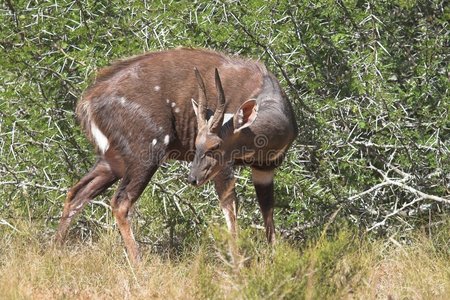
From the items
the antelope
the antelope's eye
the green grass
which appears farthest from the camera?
the antelope

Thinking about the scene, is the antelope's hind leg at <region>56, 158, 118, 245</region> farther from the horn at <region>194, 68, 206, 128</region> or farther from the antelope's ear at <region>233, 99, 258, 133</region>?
the antelope's ear at <region>233, 99, 258, 133</region>

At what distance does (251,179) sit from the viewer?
718 centimetres

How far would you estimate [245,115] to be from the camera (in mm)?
6336

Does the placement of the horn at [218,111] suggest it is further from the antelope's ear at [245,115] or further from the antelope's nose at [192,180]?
the antelope's nose at [192,180]

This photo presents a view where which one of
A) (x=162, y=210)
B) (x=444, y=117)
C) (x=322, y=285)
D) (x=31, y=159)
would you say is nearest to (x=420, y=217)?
(x=444, y=117)

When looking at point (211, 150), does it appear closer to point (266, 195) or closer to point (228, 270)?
point (266, 195)

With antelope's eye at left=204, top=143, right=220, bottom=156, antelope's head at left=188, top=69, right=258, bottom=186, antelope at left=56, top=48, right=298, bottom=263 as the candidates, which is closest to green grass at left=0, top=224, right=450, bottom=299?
antelope at left=56, top=48, right=298, bottom=263

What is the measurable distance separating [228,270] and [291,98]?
2563 mm

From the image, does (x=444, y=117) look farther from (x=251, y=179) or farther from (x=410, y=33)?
(x=251, y=179)

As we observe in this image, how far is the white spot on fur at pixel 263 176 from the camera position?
266 inches

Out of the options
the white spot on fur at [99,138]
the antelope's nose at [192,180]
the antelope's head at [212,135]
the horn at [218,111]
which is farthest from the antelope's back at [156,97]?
the antelope's nose at [192,180]

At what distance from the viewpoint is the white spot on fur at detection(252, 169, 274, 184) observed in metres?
6.75

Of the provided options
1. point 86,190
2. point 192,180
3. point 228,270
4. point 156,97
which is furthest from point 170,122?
point 228,270

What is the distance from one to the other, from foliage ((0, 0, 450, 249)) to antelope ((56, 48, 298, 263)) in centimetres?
37
